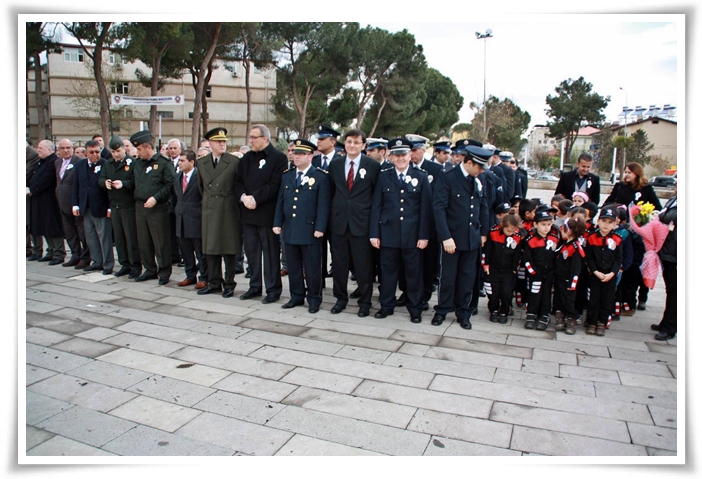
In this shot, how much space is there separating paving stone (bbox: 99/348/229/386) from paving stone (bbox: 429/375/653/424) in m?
1.61

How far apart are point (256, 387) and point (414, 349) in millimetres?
1441

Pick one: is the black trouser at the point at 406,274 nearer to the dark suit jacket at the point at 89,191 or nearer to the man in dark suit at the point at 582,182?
the man in dark suit at the point at 582,182

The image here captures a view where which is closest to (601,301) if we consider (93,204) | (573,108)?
(93,204)

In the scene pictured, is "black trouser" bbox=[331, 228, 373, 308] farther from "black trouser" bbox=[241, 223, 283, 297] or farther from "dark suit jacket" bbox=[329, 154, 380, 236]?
Answer: "black trouser" bbox=[241, 223, 283, 297]

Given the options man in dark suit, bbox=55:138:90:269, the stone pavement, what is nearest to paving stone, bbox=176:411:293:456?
the stone pavement

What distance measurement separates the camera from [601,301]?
5016 millimetres

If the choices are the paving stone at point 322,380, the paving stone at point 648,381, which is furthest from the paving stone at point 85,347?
the paving stone at point 648,381

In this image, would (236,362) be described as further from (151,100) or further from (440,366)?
(151,100)

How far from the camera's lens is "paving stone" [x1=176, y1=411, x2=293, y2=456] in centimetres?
285

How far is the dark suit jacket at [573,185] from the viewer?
7.01 metres

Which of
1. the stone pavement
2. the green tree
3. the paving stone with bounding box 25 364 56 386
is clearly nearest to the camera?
the stone pavement

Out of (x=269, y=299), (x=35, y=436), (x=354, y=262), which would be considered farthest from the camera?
(x=269, y=299)
